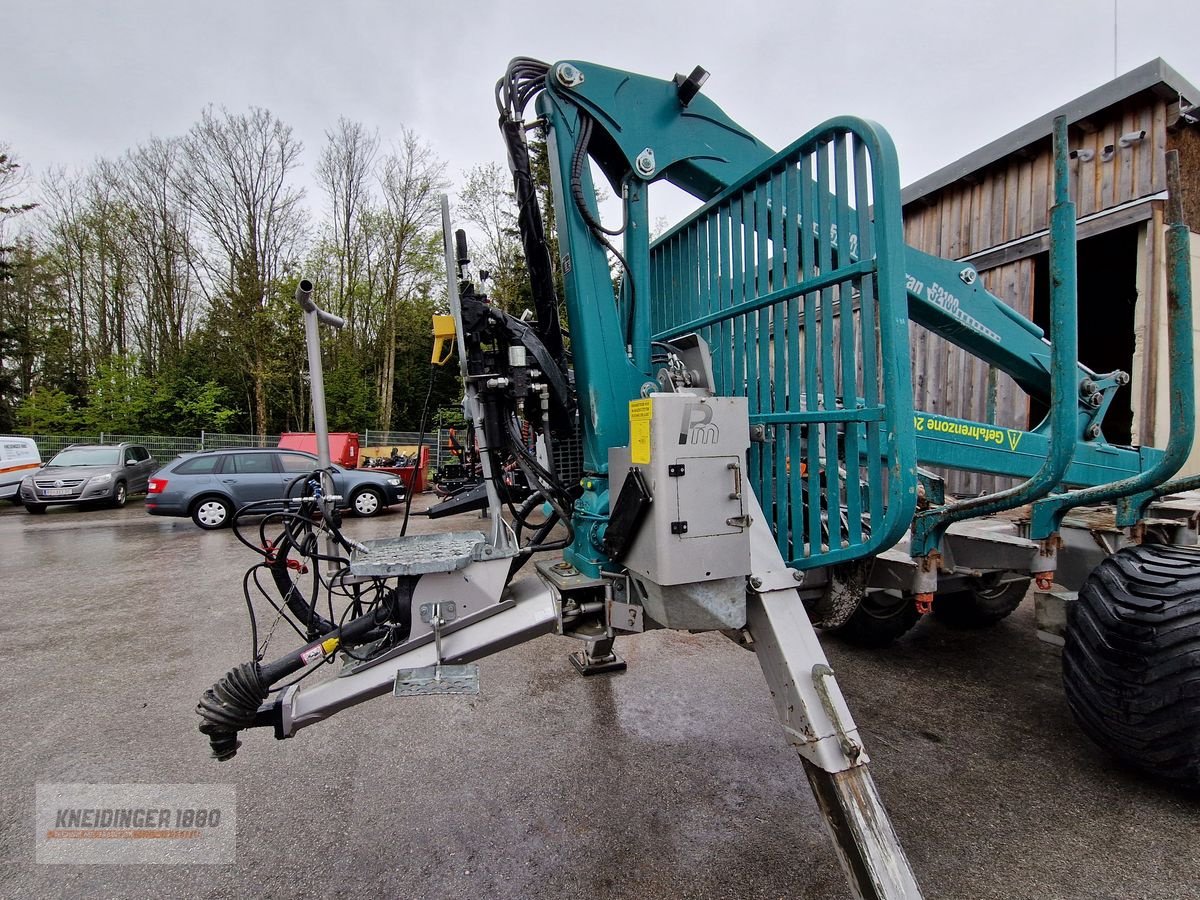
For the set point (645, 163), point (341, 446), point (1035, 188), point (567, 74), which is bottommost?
point (341, 446)

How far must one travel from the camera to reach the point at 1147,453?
3.29 metres

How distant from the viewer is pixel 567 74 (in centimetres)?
228

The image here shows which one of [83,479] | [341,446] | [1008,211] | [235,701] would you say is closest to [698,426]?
[235,701]

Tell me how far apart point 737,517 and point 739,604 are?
0.28 m

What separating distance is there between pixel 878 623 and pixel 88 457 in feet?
51.5

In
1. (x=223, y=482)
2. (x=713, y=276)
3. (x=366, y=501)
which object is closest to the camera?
(x=713, y=276)

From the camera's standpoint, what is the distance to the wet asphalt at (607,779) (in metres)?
2.16

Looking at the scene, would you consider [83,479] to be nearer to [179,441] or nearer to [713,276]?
[179,441]

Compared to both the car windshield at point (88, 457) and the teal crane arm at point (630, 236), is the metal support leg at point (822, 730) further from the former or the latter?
the car windshield at point (88, 457)

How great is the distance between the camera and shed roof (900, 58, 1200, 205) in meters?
4.85

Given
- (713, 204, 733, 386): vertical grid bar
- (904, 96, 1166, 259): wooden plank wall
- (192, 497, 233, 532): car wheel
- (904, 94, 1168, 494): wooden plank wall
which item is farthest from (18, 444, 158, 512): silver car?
(904, 96, 1166, 259): wooden plank wall

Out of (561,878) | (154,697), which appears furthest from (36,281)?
(561,878)

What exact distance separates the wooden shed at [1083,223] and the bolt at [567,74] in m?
3.18

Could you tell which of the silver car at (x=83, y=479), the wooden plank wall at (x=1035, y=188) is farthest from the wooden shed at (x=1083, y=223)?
the silver car at (x=83, y=479)
